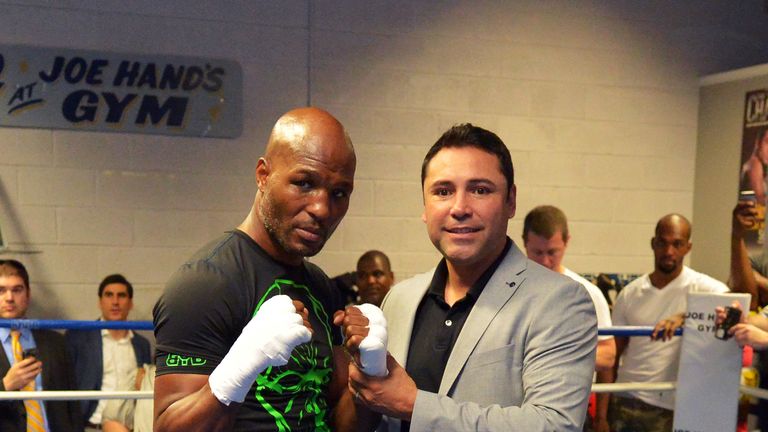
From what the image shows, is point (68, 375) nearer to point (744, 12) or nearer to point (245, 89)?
point (245, 89)

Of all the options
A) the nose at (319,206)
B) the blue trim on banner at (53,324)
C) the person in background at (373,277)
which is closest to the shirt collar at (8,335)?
the blue trim on banner at (53,324)

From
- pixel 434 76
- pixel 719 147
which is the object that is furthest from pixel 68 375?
pixel 719 147

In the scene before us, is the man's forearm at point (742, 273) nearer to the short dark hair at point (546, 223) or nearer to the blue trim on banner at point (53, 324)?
the short dark hair at point (546, 223)

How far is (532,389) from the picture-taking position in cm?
142

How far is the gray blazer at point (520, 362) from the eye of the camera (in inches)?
54.1

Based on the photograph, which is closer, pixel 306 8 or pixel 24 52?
pixel 24 52

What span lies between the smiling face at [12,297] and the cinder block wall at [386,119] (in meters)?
0.26

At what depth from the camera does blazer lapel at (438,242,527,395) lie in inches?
58.1

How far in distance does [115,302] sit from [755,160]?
3484mm

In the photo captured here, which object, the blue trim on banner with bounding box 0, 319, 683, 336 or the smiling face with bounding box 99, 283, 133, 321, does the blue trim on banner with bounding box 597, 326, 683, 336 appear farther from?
the smiling face with bounding box 99, 283, 133, 321

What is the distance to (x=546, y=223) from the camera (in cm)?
325

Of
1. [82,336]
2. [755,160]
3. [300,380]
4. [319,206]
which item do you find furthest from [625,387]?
[82,336]

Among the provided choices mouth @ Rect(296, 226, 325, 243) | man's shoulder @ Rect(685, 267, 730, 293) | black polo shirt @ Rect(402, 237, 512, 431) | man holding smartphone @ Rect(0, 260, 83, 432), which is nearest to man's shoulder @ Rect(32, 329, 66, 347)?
man holding smartphone @ Rect(0, 260, 83, 432)

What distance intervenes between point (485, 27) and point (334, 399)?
3234 millimetres
